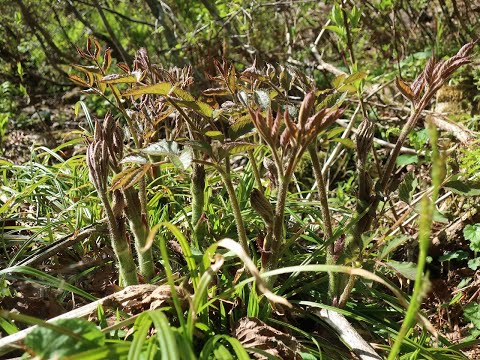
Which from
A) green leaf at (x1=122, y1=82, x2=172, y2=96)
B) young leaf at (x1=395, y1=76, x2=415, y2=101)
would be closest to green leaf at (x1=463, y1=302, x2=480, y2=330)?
young leaf at (x1=395, y1=76, x2=415, y2=101)

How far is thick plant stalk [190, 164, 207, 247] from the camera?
154 cm

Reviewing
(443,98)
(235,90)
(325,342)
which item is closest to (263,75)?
(235,90)

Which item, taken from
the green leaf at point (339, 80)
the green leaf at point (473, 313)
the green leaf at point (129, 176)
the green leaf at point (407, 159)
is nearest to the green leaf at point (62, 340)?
the green leaf at point (129, 176)

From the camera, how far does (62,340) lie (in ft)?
2.86

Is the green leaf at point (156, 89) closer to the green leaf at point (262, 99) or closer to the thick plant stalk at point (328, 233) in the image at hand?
the green leaf at point (262, 99)

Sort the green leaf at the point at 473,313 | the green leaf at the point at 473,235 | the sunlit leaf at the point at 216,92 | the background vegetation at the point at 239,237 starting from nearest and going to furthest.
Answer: the background vegetation at the point at 239,237, the sunlit leaf at the point at 216,92, the green leaf at the point at 473,313, the green leaf at the point at 473,235

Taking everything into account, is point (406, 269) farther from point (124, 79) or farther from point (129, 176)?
point (124, 79)

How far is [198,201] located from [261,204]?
17.4 inches

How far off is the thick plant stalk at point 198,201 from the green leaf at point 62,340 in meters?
0.68

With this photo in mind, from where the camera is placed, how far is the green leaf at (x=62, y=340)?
838mm

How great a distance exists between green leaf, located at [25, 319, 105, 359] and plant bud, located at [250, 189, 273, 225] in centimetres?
45

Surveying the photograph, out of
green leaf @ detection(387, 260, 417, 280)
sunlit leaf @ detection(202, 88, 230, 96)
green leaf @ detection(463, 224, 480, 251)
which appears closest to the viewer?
green leaf @ detection(387, 260, 417, 280)

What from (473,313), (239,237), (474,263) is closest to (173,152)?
(239,237)

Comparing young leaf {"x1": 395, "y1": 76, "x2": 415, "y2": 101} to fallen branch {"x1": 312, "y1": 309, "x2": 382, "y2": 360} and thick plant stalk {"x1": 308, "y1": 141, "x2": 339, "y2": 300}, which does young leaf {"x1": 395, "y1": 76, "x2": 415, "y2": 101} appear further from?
fallen branch {"x1": 312, "y1": 309, "x2": 382, "y2": 360}
